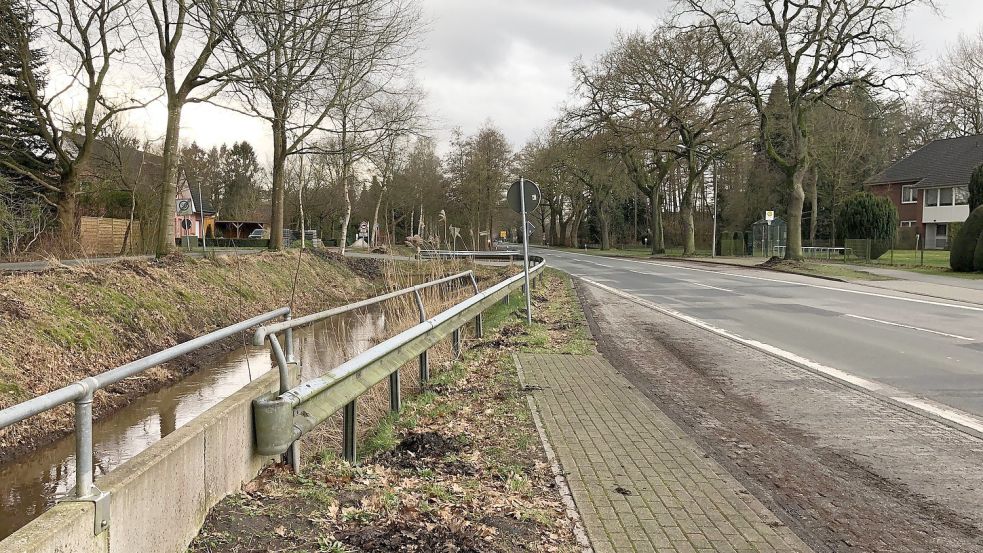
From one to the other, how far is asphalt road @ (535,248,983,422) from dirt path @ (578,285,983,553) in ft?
3.00

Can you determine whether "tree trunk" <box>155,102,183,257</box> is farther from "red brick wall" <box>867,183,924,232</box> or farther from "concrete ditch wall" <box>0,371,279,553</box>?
"red brick wall" <box>867,183,924,232</box>

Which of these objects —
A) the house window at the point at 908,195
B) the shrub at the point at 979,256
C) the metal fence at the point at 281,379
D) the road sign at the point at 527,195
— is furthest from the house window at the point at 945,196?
the metal fence at the point at 281,379

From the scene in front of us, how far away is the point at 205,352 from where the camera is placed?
542 inches

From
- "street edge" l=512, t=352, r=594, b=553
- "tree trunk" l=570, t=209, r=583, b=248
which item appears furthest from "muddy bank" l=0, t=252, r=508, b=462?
"tree trunk" l=570, t=209, r=583, b=248

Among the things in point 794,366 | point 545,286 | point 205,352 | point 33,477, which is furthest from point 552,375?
point 545,286

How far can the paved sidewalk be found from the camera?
3863mm

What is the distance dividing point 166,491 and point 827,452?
15.5 feet

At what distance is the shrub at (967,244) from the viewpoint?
27061 millimetres

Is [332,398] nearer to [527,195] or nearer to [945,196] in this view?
[527,195]

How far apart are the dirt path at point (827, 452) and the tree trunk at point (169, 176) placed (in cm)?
1420

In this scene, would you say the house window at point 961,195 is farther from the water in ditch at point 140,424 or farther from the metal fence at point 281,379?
the metal fence at point 281,379

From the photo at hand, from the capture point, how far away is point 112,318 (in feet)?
43.1

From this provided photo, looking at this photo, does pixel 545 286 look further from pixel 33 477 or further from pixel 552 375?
pixel 33 477

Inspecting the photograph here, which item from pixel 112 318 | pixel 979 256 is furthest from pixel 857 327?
pixel 979 256
